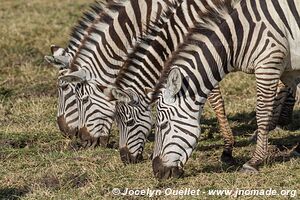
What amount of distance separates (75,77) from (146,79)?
1338 mm

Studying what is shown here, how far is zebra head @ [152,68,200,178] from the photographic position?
8.27m

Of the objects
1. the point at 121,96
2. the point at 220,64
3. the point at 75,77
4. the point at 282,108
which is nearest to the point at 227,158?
the point at 220,64

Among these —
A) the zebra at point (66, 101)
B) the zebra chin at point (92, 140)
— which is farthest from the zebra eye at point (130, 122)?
the zebra at point (66, 101)

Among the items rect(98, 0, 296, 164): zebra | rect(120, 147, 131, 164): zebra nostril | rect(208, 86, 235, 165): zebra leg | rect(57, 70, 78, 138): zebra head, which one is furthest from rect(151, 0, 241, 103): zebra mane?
rect(57, 70, 78, 138): zebra head

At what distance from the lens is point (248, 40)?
28.7 feet

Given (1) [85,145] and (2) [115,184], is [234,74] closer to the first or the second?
(1) [85,145]

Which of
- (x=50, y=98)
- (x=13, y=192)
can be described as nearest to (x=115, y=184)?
(x=13, y=192)

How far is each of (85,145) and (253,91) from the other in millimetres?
4954

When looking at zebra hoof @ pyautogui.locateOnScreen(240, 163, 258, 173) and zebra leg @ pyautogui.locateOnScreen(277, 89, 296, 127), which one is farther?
zebra leg @ pyautogui.locateOnScreen(277, 89, 296, 127)

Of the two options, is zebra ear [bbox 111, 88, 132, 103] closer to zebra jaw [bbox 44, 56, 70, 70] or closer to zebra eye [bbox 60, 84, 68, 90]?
zebra eye [bbox 60, 84, 68, 90]

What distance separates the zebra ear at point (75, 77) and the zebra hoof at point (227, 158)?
101 inches

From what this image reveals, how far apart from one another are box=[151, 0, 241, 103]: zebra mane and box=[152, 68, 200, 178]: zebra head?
0.12 meters

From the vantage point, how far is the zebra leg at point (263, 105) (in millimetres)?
8703

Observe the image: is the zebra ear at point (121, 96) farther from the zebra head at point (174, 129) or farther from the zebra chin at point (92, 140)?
the zebra chin at point (92, 140)
